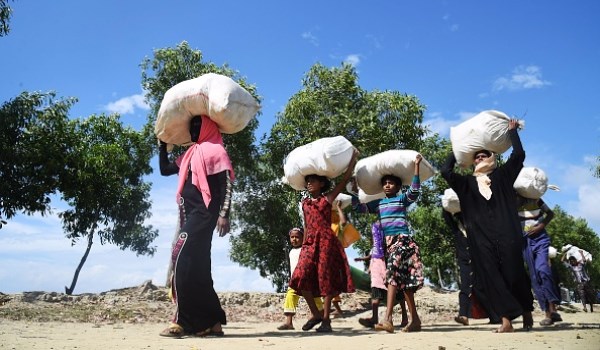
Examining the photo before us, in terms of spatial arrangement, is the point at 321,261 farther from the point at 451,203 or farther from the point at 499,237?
the point at 451,203

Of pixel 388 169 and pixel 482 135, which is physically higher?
pixel 482 135

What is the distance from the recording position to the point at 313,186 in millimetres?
5867

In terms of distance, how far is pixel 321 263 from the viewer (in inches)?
215

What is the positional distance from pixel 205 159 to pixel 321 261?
1756 mm

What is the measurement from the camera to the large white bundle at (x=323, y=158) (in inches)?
223

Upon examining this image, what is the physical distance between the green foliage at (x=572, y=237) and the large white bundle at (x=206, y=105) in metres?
39.9

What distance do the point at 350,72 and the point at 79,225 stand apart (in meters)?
16.1

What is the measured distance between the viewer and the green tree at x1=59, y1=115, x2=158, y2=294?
2070 cm

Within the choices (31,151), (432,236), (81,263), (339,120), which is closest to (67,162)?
(31,151)

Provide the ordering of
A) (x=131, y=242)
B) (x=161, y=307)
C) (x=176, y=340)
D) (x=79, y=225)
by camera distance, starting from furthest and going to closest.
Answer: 1. (x=131, y=242)
2. (x=79, y=225)
3. (x=161, y=307)
4. (x=176, y=340)

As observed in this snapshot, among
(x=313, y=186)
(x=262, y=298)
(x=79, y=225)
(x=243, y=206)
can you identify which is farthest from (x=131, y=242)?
(x=313, y=186)

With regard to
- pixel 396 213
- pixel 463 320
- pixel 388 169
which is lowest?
pixel 463 320

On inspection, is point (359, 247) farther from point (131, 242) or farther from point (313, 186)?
point (313, 186)

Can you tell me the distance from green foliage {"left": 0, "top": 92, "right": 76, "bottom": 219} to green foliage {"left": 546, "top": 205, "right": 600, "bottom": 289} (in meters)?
36.3
